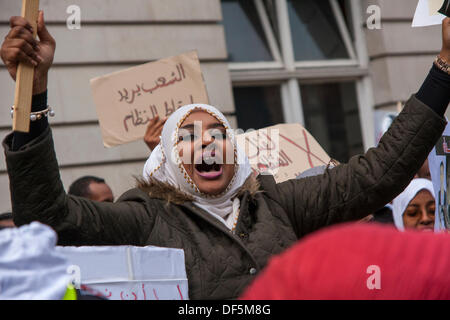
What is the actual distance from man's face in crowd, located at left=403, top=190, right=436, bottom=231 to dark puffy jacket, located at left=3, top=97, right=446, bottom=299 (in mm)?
1929

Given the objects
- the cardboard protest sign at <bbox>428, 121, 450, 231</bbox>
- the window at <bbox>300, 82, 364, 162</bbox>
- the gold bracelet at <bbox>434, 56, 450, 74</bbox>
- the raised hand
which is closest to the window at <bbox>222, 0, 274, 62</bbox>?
the window at <bbox>300, 82, 364, 162</bbox>

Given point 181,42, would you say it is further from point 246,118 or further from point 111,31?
point 246,118

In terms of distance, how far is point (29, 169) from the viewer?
2.00m

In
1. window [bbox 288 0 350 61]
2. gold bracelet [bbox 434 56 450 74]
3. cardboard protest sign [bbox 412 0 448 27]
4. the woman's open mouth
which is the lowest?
the woman's open mouth

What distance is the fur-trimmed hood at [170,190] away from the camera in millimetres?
2455

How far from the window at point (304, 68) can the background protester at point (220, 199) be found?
5085 millimetres

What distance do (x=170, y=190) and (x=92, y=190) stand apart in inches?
88.1

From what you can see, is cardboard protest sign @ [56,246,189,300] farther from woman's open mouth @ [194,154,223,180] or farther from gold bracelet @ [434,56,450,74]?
gold bracelet @ [434,56,450,74]

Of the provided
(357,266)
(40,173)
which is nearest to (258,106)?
(40,173)

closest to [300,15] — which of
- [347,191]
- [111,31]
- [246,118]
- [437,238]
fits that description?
[246,118]

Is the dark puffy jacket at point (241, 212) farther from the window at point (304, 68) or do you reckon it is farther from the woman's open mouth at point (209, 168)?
the window at point (304, 68)

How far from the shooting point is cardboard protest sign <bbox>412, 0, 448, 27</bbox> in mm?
2527

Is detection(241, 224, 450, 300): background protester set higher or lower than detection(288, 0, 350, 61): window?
lower
